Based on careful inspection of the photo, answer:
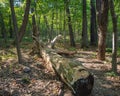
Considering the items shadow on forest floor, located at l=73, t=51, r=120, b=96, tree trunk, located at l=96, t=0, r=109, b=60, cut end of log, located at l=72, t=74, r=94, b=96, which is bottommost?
shadow on forest floor, located at l=73, t=51, r=120, b=96

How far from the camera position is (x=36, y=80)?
23.5 ft

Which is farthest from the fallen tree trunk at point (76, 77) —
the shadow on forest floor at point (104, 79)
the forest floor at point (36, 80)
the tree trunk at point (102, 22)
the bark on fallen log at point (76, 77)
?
the tree trunk at point (102, 22)

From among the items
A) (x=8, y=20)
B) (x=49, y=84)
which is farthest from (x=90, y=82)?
(x=8, y=20)

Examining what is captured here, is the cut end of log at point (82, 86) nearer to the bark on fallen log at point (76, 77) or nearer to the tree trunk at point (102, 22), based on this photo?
the bark on fallen log at point (76, 77)

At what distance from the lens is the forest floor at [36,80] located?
6.43 meters

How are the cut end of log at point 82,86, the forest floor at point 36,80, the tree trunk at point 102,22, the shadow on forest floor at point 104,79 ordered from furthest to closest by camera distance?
the tree trunk at point 102,22 → the shadow on forest floor at point 104,79 → the forest floor at point 36,80 → the cut end of log at point 82,86

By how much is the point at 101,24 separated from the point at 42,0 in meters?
6.86

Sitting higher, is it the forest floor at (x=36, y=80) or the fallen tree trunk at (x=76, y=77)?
the fallen tree trunk at (x=76, y=77)

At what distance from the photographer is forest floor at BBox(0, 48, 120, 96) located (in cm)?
643

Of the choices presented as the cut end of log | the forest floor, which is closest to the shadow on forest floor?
the forest floor

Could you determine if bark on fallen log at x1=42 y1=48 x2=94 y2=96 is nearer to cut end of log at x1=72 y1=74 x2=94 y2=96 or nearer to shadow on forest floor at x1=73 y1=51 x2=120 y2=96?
cut end of log at x1=72 y1=74 x2=94 y2=96

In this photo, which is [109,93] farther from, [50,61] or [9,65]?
[9,65]

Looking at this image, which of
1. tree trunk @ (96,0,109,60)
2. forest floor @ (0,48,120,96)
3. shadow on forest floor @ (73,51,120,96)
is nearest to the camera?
forest floor @ (0,48,120,96)

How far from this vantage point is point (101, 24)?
10.5 metres
